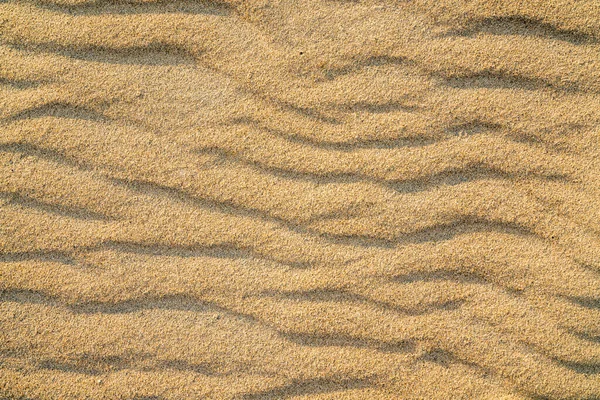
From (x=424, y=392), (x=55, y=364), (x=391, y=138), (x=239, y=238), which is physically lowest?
(x=55, y=364)

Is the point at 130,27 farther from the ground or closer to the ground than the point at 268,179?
farther from the ground

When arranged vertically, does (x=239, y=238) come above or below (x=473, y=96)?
below

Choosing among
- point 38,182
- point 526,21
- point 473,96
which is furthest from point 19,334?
point 526,21

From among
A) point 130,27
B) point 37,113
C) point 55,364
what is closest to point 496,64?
point 130,27

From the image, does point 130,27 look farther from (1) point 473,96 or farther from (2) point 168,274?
(1) point 473,96

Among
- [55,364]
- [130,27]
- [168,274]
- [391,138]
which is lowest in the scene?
[55,364]

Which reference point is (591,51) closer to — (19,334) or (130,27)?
(130,27)
